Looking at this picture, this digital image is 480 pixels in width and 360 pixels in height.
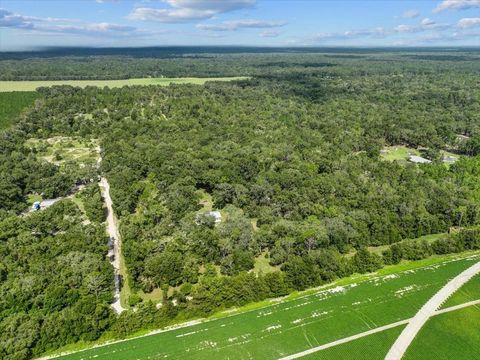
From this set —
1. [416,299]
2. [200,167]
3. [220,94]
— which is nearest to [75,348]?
[416,299]

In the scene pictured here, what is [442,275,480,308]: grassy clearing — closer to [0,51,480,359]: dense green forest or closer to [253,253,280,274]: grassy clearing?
[0,51,480,359]: dense green forest

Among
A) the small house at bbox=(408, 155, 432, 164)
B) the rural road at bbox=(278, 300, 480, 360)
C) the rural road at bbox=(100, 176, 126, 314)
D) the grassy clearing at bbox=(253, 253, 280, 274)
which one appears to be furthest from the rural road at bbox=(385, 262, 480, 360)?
the small house at bbox=(408, 155, 432, 164)

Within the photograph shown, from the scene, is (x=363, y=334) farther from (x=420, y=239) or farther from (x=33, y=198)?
(x=33, y=198)

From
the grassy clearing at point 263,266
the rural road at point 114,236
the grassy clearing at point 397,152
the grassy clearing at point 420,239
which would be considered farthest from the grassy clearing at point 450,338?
the grassy clearing at point 397,152

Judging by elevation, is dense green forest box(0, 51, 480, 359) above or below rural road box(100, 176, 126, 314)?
above

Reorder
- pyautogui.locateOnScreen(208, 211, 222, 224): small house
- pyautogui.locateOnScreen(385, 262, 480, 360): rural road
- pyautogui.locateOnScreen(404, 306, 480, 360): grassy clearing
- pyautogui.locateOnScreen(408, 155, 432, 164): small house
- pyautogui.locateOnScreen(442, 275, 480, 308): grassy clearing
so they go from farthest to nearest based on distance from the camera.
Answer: pyautogui.locateOnScreen(408, 155, 432, 164): small house → pyautogui.locateOnScreen(208, 211, 222, 224): small house → pyautogui.locateOnScreen(442, 275, 480, 308): grassy clearing → pyautogui.locateOnScreen(385, 262, 480, 360): rural road → pyautogui.locateOnScreen(404, 306, 480, 360): grassy clearing

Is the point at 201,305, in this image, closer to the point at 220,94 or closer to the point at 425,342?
the point at 425,342

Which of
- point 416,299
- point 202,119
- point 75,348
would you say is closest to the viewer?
point 75,348
